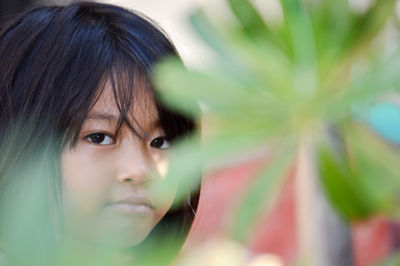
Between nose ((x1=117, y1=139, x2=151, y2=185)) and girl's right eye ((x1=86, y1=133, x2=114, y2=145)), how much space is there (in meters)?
0.03

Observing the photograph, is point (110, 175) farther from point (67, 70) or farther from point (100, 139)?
point (67, 70)

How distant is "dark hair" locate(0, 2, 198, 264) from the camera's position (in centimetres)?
81

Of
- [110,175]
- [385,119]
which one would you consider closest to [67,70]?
[110,175]

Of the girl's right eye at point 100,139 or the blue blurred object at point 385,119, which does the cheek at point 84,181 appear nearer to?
the girl's right eye at point 100,139

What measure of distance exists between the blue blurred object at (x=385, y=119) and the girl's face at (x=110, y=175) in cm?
33

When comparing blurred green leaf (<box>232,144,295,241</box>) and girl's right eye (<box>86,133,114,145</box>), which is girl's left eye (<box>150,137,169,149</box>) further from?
blurred green leaf (<box>232,144,295,241</box>)

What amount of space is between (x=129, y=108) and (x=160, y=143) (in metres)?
0.08

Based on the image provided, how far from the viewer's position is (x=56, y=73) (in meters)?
0.86

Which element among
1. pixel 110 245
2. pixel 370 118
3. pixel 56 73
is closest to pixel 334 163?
pixel 370 118

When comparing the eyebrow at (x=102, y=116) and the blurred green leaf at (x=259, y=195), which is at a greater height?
the eyebrow at (x=102, y=116)

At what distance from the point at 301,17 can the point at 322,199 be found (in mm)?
137

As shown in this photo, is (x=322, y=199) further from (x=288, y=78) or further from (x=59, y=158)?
(x=59, y=158)

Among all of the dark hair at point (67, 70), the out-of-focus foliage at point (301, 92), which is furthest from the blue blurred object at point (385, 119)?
the dark hair at point (67, 70)

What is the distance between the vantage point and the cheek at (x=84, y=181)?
70 centimetres
